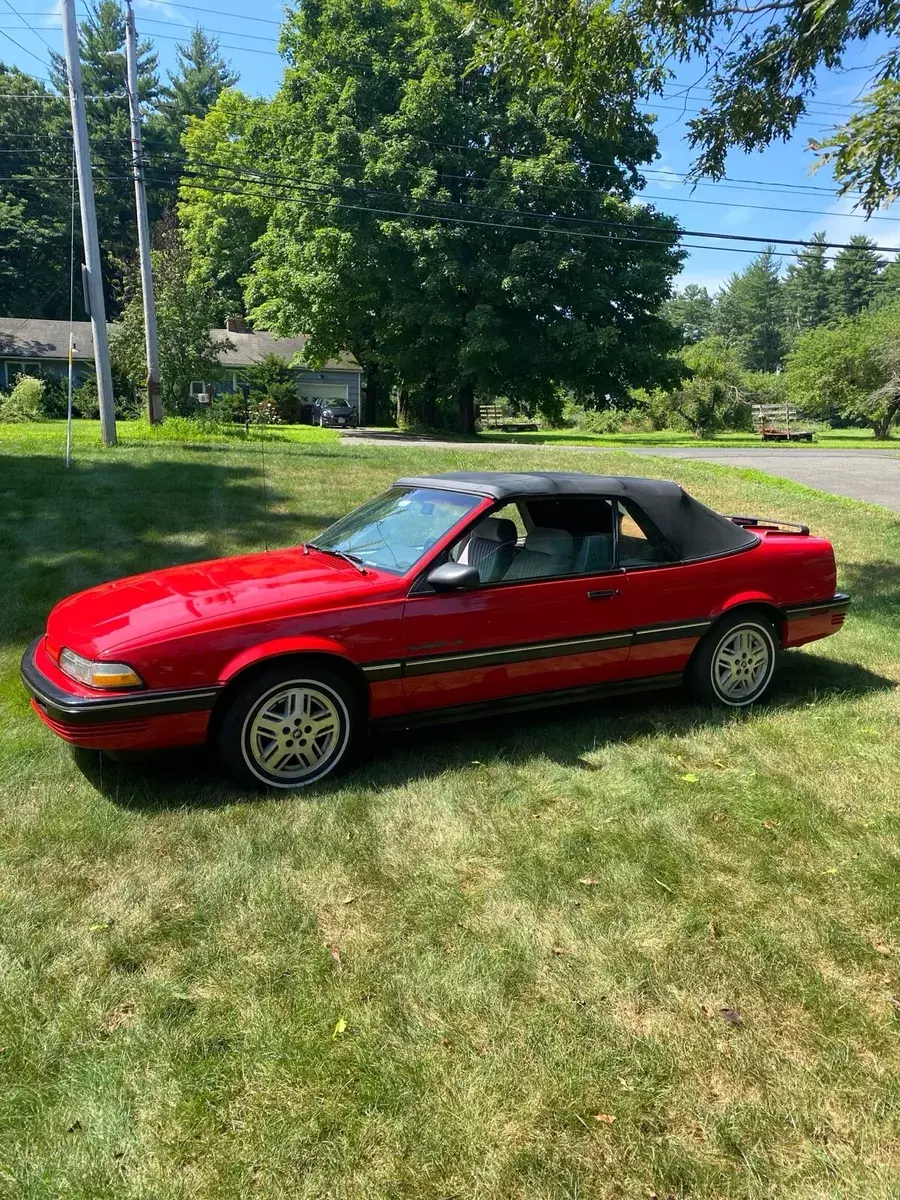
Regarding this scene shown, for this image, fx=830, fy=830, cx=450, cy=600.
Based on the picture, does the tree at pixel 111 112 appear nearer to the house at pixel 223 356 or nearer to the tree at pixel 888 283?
the house at pixel 223 356

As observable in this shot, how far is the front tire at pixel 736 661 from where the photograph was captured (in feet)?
16.5

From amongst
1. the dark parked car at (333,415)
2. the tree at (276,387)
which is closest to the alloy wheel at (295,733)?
the tree at (276,387)

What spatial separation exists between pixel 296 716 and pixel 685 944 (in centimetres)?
195

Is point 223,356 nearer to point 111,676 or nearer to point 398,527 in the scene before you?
point 398,527

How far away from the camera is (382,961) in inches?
108

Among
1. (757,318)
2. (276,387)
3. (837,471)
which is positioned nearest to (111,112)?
(276,387)

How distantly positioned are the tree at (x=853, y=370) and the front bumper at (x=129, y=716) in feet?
159

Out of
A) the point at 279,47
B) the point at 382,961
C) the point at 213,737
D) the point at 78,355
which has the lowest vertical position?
the point at 382,961

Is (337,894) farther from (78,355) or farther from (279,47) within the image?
(279,47)

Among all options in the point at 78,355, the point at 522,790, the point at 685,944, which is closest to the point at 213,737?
the point at 522,790

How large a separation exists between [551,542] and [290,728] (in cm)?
182

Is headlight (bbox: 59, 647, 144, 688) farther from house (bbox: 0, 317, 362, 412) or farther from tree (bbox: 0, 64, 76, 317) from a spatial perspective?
tree (bbox: 0, 64, 76, 317)

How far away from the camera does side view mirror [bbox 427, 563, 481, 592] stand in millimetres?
4031

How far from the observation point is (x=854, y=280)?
9306 centimetres
